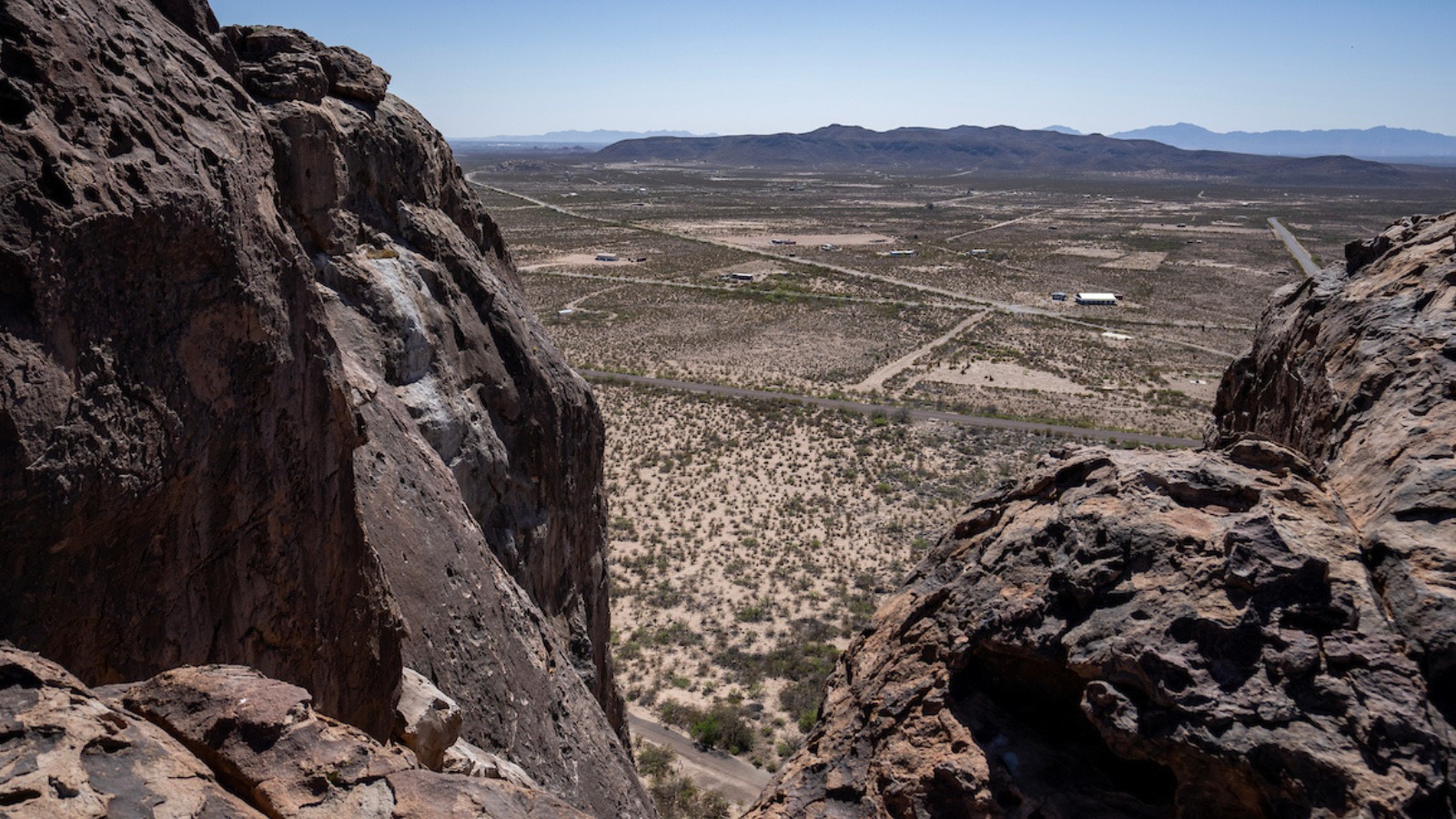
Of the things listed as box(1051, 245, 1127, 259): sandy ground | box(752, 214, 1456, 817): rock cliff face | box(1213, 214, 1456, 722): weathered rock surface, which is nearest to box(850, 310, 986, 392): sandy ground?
box(1213, 214, 1456, 722): weathered rock surface

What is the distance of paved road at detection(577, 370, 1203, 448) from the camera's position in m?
40.8

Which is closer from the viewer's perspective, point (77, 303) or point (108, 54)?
point (77, 303)

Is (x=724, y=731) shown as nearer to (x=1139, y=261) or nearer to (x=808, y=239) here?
(x=1139, y=261)

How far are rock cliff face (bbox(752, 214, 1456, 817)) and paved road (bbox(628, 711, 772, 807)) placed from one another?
1030 cm

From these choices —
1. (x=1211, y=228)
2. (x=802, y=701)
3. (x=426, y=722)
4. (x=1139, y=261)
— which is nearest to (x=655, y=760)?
(x=802, y=701)

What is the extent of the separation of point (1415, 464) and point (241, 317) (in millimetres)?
7720

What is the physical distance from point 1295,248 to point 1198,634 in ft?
428

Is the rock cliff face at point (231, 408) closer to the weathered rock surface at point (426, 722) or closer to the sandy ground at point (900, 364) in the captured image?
the weathered rock surface at point (426, 722)

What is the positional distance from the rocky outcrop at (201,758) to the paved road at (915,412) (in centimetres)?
3767

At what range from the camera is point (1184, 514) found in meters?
5.82

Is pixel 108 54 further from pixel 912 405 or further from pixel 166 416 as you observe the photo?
pixel 912 405

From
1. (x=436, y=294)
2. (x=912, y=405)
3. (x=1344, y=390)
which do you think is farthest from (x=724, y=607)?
(x=912, y=405)

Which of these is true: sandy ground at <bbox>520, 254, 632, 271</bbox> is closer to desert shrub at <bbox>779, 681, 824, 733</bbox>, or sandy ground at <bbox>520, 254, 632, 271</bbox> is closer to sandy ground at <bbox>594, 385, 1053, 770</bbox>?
sandy ground at <bbox>594, 385, 1053, 770</bbox>

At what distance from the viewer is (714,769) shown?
17203 mm
